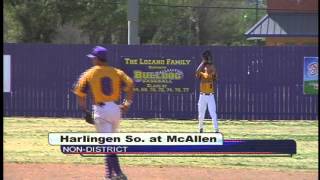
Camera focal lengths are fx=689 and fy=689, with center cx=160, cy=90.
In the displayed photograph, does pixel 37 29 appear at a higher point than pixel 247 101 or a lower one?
higher

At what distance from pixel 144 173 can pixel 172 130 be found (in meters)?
5.76

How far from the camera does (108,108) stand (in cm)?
850

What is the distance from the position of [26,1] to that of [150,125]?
2727 centimetres

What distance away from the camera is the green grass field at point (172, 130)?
34.4 ft

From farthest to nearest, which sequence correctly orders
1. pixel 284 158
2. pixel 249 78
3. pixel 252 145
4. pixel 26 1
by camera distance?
A: pixel 26 1 < pixel 249 78 < pixel 284 158 < pixel 252 145

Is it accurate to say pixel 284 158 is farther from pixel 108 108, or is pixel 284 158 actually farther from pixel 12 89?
pixel 12 89

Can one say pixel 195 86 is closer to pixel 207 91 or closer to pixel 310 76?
pixel 310 76

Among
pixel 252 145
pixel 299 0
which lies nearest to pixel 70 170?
pixel 252 145

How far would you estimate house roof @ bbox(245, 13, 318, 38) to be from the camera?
30578 millimetres

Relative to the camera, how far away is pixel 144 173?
952 cm

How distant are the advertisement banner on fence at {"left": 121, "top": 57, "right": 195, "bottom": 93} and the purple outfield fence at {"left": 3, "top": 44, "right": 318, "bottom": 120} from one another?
0.16 meters
